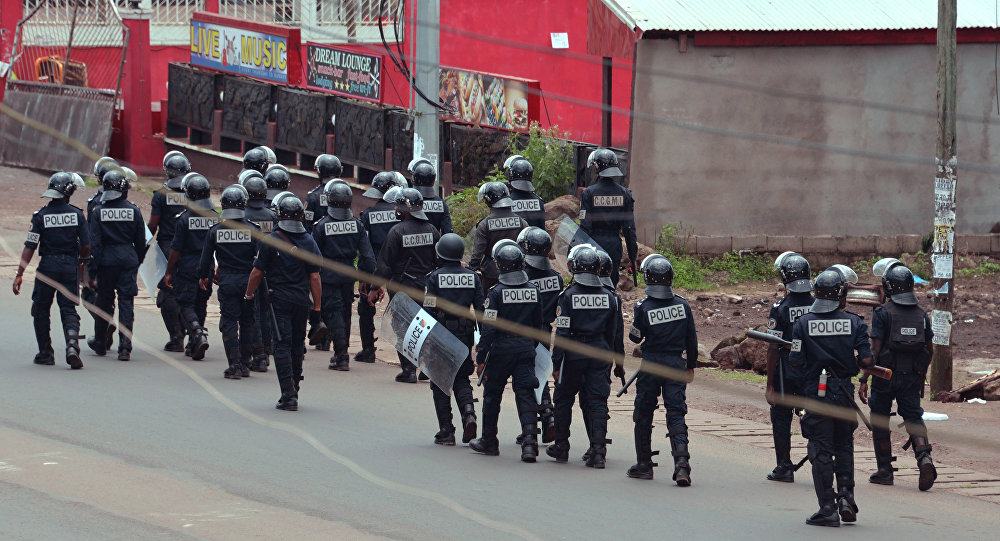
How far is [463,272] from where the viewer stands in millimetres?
10828

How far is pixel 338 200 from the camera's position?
13.2m

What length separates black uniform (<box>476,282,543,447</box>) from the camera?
10180 mm

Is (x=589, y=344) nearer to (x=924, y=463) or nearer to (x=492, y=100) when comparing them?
(x=924, y=463)

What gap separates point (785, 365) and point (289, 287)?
417 cm

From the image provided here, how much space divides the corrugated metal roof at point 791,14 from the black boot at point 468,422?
949 centimetres

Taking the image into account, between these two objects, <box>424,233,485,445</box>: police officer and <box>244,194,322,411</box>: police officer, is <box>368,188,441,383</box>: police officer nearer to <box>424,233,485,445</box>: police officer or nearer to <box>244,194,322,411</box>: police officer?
<box>244,194,322,411</box>: police officer

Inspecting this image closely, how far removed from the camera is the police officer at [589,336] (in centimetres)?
1005

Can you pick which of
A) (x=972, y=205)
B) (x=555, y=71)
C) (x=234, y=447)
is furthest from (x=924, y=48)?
(x=234, y=447)

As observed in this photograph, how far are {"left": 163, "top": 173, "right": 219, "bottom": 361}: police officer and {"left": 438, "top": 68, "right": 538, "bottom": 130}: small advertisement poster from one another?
25.1 feet

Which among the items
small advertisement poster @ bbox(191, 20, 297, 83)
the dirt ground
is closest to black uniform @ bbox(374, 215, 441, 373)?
the dirt ground

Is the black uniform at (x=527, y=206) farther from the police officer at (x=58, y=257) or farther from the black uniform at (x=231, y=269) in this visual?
the police officer at (x=58, y=257)

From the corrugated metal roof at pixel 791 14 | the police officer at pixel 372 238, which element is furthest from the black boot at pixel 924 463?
the corrugated metal roof at pixel 791 14

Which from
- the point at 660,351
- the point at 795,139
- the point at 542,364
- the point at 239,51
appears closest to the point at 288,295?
the point at 542,364

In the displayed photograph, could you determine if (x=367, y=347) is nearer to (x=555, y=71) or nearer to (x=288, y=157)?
(x=288, y=157)
